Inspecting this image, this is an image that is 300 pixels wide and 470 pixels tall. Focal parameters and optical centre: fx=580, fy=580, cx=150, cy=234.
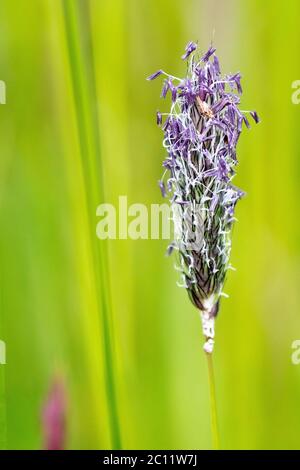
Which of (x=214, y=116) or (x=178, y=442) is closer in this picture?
(x=214, y=116)

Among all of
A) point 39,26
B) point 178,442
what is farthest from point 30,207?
point 178,442

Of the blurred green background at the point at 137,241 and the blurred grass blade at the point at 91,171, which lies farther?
the blurred green background at the point at 137,241

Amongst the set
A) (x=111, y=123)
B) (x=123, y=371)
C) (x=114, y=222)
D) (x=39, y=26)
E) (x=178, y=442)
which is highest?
(x=39, y=26)

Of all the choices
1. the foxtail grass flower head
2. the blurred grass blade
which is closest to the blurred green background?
the blurred grass blade

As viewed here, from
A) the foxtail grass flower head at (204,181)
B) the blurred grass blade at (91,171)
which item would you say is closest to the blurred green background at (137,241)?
the blurred grass blade at (91,171)

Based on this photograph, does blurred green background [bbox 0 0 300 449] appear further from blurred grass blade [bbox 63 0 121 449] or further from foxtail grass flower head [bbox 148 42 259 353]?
foxtail grass flower head [bbox 148 42 259 353]

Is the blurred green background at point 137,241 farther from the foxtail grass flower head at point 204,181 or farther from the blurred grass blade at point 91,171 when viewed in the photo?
the foxtail grass flower head at point 204,181

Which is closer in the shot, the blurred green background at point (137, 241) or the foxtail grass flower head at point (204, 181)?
the foxtail grass flower head at point (204, 181)

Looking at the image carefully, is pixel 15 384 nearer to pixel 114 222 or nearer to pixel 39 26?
pixel 114 222
